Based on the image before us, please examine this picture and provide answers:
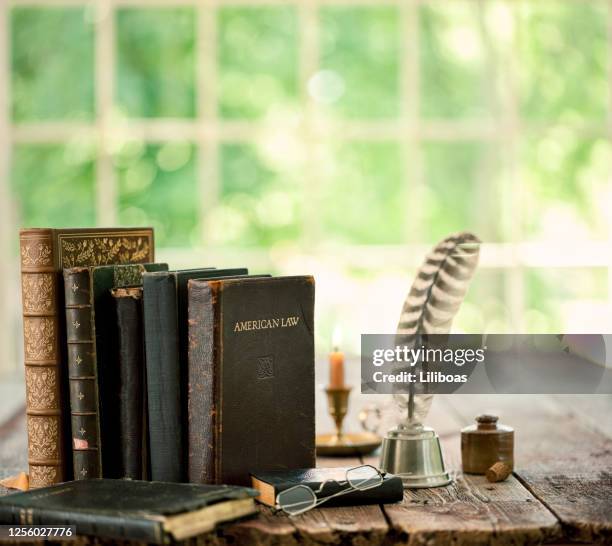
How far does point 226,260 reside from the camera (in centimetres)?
450

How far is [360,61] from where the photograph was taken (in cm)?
455

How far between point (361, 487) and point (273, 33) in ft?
11.5

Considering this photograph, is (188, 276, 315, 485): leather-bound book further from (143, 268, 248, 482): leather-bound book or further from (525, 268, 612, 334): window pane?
(525, 268, 612, 334): window pane

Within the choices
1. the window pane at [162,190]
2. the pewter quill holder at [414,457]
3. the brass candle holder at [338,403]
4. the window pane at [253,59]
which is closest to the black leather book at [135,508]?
the pewter quill holder at [414,457]

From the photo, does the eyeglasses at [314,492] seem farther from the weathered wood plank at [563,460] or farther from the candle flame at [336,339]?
the candle flame at [336,339]

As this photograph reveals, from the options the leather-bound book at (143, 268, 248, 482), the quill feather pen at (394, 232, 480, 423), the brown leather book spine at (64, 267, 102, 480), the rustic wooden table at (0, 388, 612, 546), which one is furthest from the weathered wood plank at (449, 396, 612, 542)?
the brown leather book spine at (64, 267, 102, 480)

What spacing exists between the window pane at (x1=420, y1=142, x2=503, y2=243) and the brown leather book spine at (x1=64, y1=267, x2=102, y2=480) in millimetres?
3347

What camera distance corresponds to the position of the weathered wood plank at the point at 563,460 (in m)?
1.18

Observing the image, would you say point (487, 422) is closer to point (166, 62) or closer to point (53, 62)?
point (166, 62)

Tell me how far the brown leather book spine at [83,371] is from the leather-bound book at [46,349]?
29 mm

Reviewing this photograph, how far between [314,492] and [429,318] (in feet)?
0.95

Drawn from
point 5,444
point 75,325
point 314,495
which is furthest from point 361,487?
point 5,444

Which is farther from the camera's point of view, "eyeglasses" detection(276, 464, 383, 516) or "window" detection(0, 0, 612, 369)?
"window" detection(0, 0, 612, 369)

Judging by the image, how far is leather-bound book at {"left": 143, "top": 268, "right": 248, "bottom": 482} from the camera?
1.28 meters
